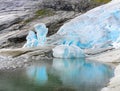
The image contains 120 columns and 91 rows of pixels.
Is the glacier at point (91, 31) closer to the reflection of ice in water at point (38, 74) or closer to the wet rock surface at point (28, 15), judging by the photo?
the wet rock surface at point (28, 15)

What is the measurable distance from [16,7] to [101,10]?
94.3 feet

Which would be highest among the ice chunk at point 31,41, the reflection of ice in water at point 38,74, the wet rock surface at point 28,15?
the wet rock surface at point 28,15

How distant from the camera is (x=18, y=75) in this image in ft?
140

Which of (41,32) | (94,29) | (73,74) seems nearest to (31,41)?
(41,32)

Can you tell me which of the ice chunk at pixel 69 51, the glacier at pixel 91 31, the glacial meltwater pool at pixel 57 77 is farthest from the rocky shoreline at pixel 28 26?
the glacial meltwater pool at pixel 57 77

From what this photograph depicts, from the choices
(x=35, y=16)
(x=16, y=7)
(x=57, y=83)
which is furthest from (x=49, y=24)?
(x=57, y=83)

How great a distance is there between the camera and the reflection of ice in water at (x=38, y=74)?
39.9m

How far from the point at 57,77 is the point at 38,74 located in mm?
4500

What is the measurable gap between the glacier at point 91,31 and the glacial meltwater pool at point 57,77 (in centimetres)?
1264

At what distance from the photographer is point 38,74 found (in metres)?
45.3

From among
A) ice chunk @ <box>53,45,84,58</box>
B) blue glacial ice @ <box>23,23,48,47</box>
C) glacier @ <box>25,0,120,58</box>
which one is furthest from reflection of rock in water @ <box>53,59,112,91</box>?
blue glacial ice @ <box>23,23,48,47</box>

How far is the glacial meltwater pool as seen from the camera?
34.5 m

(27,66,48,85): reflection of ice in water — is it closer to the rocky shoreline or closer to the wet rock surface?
the rocky shoreline

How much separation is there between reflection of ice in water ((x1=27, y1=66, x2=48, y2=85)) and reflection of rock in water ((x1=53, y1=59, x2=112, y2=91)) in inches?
70.8
